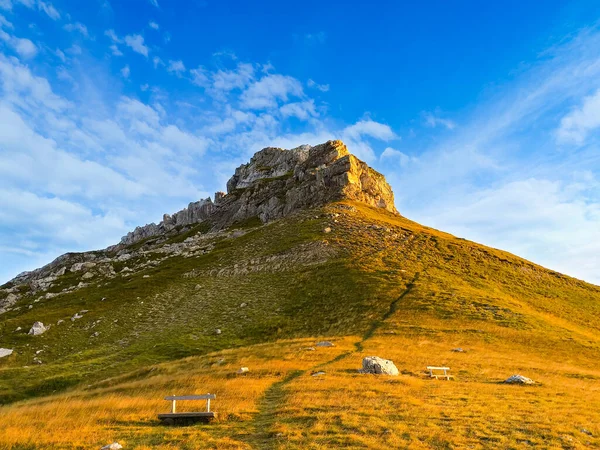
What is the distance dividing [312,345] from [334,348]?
10.1 feet

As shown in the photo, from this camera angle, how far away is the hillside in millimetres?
17125

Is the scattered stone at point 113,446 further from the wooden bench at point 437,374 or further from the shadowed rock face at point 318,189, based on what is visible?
the shadowed rock face at point 318,189

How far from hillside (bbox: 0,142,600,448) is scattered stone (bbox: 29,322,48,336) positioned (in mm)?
2025

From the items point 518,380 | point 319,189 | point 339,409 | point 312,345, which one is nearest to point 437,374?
point 518,380

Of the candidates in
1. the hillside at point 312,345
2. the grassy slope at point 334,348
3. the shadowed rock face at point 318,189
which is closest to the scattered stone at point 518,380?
the hillside at point 312,345

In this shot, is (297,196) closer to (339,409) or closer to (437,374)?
(437,374)

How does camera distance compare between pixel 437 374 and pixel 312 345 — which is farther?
pixel 312 345

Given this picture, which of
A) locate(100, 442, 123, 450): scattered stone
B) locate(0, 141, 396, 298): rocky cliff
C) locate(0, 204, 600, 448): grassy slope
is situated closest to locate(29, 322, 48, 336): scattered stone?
locate(0, 204, 600, 448): grassy slope

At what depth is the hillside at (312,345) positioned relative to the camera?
56.2ft

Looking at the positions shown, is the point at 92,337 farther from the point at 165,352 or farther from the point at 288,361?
the point at 288,361

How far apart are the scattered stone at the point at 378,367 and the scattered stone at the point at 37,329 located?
48.9 meters

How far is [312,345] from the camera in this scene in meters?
43.3

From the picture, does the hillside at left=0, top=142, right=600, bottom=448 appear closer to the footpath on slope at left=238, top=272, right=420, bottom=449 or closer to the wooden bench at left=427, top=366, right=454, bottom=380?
the footpath on slope at left=238, top=272, right=420, bottom=449

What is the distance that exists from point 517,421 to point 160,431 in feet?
50.9
